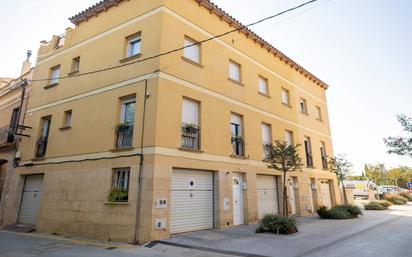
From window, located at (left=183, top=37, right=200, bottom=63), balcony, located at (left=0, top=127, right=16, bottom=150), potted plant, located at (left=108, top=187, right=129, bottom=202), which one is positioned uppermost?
window, located at (left=183, top=37, right=200, bottom=63)

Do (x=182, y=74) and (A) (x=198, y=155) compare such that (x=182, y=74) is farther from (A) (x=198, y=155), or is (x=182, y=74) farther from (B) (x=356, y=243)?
(B) (x=356, y=243)

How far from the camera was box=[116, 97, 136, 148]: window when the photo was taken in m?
10.3

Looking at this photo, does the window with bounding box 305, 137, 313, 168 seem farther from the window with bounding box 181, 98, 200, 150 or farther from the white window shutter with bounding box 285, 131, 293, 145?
the window with bounding box 181, 98, 200, 150

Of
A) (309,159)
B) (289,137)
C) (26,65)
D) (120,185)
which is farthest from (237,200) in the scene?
(26,65)

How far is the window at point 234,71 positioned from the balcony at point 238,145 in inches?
121

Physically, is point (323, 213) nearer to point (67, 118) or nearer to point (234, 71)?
point (234, 71)

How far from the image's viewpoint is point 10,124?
1655 cm

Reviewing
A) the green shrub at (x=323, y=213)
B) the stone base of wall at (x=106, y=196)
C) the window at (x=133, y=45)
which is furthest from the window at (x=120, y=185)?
the green shrub at (x=323, y=213)

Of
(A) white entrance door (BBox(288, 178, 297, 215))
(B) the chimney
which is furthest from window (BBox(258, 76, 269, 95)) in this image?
(B) the chimney

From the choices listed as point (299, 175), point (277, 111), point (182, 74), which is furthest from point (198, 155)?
point (299, 175)

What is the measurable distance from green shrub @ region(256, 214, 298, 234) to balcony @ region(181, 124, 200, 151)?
3.89m

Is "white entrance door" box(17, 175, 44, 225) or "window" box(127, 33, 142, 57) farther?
"white entrance door" box(17, 175, 44, 225)

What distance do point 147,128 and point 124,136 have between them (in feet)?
4.72

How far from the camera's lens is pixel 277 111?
1620 centimetres
